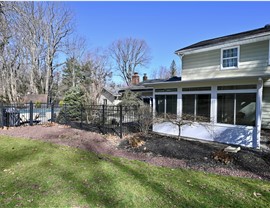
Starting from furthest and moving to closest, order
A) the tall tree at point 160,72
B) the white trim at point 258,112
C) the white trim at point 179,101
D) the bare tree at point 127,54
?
1. the tall tree at point 160,72
2. the bare tree at point 127,54
3. the white trim at point 179,101
4. the white trim at point 258,112

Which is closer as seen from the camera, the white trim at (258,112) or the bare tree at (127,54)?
the white trim at (258,112)

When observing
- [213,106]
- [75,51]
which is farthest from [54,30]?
[213,106]

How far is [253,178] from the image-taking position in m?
4.22

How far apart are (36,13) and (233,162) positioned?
29565mm

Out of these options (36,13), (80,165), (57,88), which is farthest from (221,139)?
(57,88)

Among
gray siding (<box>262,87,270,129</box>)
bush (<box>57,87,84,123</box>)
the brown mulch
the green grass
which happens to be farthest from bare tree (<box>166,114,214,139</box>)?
bush (<box>57,87,84,123</box>)

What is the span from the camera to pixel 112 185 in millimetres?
3699

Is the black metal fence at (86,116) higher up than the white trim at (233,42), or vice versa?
the white trim at (233,42)

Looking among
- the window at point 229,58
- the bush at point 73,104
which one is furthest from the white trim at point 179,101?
the bush at point 73,104

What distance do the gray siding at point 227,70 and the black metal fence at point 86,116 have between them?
4382mm

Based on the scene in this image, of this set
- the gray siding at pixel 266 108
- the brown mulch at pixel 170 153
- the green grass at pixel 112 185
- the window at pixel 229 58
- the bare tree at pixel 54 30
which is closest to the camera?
the green grass at pixel 112 185

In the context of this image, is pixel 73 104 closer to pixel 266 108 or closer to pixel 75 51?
pixel 266 108

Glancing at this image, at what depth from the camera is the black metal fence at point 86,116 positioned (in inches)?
365

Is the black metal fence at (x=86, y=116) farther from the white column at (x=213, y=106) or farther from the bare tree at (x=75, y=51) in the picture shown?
the bare tree at (x=75, y=51)
